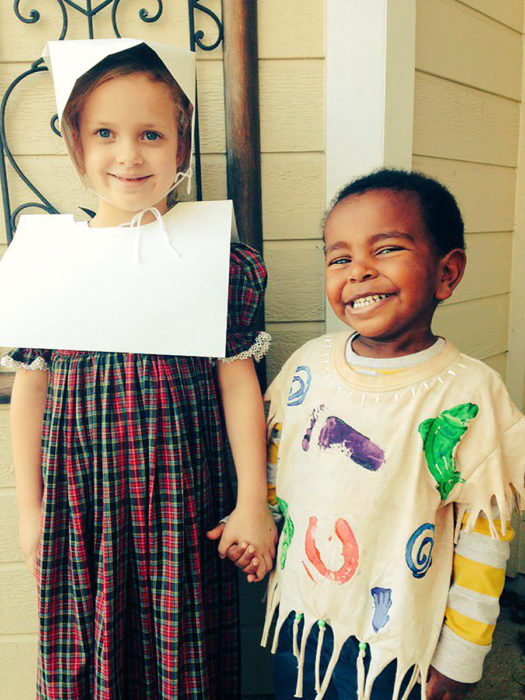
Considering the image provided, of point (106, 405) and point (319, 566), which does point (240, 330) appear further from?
point (319, 566)

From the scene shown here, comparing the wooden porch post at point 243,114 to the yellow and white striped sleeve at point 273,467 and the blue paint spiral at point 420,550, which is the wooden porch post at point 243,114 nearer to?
the yellow and white striped sleeve at point 273,467

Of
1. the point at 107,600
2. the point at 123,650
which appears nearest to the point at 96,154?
the point at 107,600

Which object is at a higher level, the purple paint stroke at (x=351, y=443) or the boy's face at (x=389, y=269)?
the boy's face at (x=389, y=269)

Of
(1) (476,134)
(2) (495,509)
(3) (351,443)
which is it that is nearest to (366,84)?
(1) (476,134)

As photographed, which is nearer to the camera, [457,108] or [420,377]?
[420,377]

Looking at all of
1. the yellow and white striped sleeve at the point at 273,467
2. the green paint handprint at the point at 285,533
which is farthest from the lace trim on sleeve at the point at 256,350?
the green paint handprint at the point at 285,533

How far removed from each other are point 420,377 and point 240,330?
34cm

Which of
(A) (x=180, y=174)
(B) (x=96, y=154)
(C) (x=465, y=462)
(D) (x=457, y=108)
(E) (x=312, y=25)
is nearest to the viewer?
(C) (x=465, y=462)

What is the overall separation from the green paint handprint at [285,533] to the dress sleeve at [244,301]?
0.86 feet

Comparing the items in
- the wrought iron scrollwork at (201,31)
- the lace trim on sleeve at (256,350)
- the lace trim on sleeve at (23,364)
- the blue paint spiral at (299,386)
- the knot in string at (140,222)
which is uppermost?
the wrought iron scrollwork at (201,31)

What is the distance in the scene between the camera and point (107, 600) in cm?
94

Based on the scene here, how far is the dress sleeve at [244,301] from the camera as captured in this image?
39.7 inches

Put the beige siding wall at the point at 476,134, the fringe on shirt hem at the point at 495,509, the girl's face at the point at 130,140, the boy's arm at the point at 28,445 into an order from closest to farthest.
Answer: the fringe on shirt hem at the point at 495,509, the girl's face at the point at 130,140, the boy's arm at the point at 28,445, the beige siding wall at the point at 476,134

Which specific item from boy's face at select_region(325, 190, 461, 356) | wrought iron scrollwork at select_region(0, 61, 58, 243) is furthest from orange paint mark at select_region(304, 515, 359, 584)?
wrought iron scrollwork at select_region(0, 61, 58, 243)
